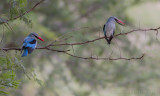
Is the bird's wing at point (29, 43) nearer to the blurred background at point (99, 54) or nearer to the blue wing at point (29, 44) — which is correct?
the blue wing at point (29, 44)

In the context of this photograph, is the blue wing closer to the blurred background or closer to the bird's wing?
the bird's wing

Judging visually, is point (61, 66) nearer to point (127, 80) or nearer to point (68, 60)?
point (68, 60)

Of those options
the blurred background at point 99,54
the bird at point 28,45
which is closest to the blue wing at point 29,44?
the bird at point 28,45

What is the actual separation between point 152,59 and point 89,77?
1729mm

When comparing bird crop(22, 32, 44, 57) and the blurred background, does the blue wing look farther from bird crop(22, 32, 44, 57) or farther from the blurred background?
the blurred background

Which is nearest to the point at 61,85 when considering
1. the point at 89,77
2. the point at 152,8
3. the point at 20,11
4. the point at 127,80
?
the point at 89,77

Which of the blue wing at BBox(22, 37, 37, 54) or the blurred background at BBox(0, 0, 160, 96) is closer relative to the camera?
the blue wing at BBox(22, 37, 37, 54)

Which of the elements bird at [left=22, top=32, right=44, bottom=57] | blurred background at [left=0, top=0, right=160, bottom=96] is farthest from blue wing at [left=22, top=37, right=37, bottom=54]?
blurred background at [left=0, top=0, right=160, bottom=96]

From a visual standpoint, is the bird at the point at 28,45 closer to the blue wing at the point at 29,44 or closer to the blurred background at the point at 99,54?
the blue wing at the point at 29,44

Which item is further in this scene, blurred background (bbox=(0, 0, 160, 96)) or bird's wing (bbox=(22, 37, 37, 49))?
blurred background (bbox=(0, 0, 160, 96))

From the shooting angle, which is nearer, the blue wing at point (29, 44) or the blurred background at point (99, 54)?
the blue wing at point (29, 44)

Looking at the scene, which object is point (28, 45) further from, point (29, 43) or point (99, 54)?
point (99, 54)

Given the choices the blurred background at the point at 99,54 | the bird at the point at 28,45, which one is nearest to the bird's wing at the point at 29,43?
the bird at the point at 28,45

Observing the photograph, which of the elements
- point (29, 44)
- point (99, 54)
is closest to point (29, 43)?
point (29, 44)
